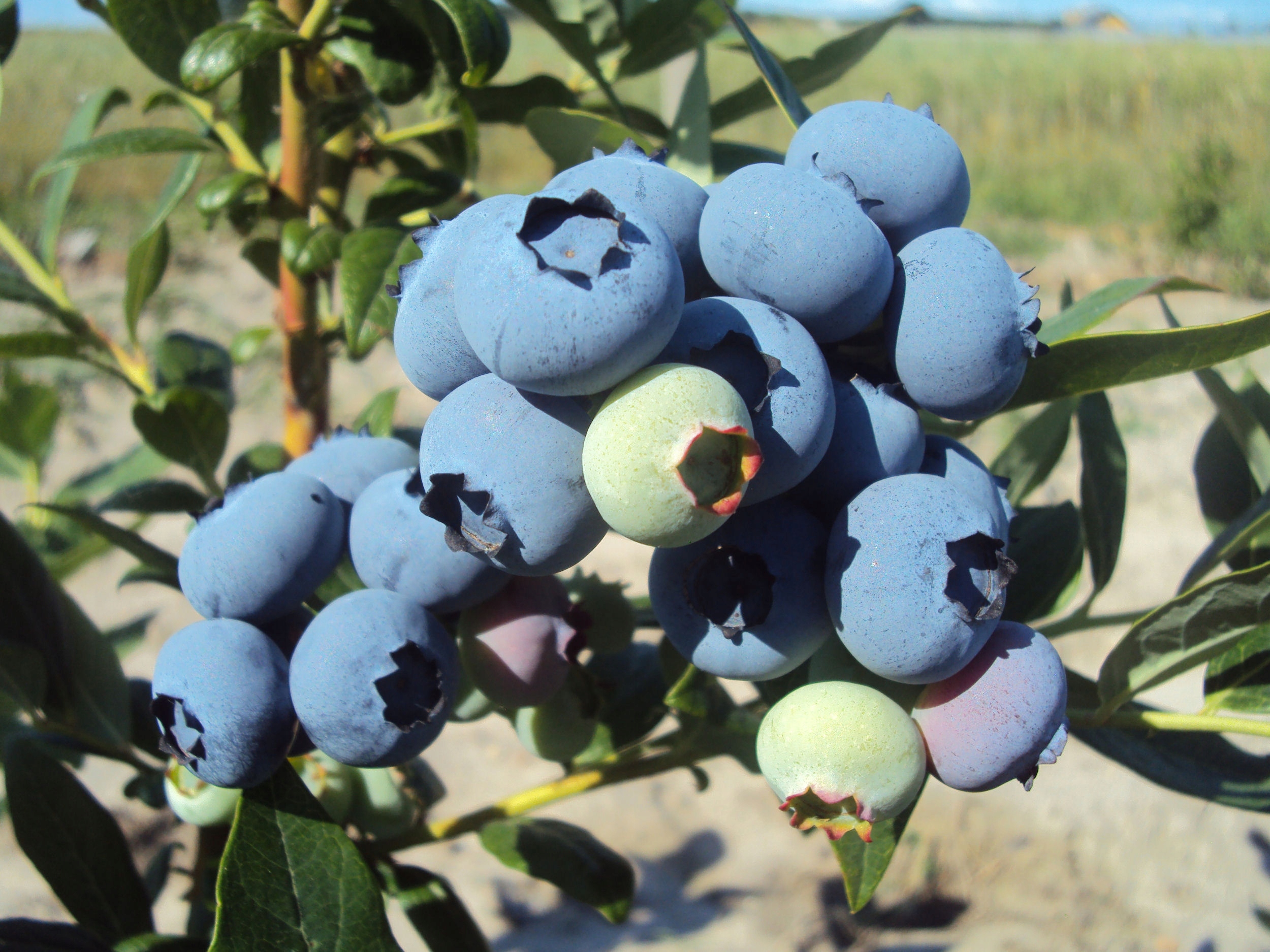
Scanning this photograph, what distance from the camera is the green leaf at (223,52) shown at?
677 mm

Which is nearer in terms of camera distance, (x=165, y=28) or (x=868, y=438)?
(x=868, y=438)

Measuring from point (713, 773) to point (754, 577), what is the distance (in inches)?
67.2

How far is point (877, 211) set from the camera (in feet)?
1.75

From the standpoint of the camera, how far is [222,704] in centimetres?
53

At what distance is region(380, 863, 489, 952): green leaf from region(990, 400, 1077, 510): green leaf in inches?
25.4

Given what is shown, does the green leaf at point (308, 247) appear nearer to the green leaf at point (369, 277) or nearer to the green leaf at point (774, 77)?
the green leaf at point (369, 277)

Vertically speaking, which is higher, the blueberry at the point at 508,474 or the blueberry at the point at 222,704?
the blueberry at the point at 508,474

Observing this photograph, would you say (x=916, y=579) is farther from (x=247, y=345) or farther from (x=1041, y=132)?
(x=1041, y=132)

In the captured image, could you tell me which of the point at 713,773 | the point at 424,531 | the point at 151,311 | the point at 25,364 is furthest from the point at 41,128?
the point at 424,531

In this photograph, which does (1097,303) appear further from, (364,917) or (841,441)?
(364,917)

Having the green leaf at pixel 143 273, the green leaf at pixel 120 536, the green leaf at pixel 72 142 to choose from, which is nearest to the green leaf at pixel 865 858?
the green leaf at pixel 120 536

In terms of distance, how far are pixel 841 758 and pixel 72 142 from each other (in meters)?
1.07

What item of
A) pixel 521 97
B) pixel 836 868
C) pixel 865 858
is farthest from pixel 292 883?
pixel 836 868

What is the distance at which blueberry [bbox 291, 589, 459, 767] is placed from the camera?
524mm
